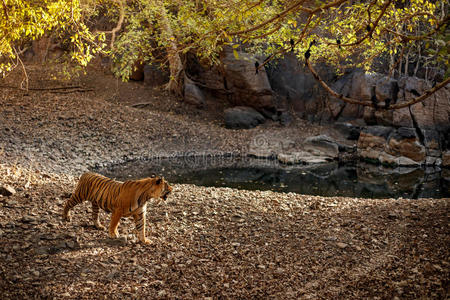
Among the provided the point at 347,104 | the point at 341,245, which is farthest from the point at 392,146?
the point at 341,245

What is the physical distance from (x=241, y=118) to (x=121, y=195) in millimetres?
14936

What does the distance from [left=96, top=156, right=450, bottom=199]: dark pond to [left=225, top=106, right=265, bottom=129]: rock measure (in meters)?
3.24

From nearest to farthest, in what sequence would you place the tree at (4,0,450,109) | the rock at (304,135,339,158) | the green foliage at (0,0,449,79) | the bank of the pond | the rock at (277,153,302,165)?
the bank of the pond, the tree at (4,0,450,109), the green foliage at (0,0,449,79), the rock at (277,153,302,165), the rock at (304,135,339,158)

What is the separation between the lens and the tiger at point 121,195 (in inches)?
188

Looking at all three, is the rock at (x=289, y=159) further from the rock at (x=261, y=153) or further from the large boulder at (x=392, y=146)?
the large boulder at (x=392, y=146)

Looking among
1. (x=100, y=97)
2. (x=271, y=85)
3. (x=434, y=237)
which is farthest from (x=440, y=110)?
(x=100, y=97)

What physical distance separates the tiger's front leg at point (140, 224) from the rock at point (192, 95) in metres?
16.0

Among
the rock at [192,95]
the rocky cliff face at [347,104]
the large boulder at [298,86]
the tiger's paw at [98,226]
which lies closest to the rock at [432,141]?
the rocky cliff face at [347,104]

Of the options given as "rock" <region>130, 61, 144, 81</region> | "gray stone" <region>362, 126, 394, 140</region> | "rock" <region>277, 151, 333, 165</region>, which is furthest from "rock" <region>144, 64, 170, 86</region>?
"gray stone" <region>362, 126, 394, 140</region>

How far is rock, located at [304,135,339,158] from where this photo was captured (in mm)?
17266

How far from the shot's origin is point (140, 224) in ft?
16.6

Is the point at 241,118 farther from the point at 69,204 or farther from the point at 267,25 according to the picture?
the point at 69,204

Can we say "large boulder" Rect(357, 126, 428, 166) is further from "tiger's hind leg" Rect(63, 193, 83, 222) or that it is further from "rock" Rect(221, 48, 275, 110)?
"tiger's hind leg" Rect(63, 193, 83, 222)

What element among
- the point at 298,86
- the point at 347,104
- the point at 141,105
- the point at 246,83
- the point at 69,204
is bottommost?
the point at 69,204
